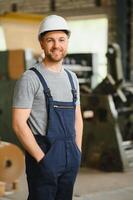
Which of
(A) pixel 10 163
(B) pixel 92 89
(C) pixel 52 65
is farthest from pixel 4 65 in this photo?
(C) pixel 52 65

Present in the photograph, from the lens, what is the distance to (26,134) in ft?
6.57

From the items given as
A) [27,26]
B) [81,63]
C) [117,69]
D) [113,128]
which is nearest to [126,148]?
[113,128]

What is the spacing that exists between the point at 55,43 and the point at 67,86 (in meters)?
0.21

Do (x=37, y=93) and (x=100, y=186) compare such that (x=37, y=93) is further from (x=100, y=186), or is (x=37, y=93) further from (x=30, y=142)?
(x=100, y=186)

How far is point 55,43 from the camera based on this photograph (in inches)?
79.8

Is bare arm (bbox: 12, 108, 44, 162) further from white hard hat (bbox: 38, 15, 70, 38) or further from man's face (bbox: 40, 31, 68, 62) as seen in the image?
white hard hat (bbox: 38, 15, 70, 38)

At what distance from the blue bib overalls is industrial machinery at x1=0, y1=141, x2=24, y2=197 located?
6.69 feet

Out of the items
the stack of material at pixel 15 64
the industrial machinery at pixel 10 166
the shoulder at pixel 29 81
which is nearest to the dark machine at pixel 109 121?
the stack of material at pixel 15 64

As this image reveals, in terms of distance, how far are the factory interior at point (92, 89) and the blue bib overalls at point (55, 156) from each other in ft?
6.00

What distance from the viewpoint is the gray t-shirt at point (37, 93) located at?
2010 mm

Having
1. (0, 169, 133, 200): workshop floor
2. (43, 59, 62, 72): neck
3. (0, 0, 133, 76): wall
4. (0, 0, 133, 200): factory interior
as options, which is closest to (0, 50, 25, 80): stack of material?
(0, 0, 133, 200): factory interior

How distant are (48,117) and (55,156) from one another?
0.58ft

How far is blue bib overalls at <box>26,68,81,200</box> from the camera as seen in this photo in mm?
2023

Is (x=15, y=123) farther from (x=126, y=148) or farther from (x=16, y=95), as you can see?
(x=126, y=148)
